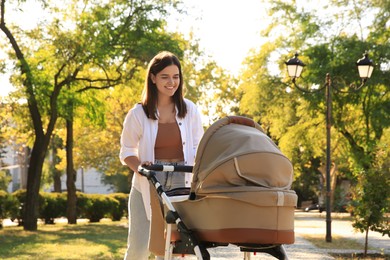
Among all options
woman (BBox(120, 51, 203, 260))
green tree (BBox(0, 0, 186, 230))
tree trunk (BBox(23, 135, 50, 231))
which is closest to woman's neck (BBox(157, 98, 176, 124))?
woman (BBox(120, 51, 203, 260))

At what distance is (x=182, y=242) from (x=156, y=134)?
1.02 metres

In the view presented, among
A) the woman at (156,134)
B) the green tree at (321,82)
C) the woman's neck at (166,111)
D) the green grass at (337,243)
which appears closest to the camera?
the woman at (156,134)

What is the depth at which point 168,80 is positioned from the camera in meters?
6.58

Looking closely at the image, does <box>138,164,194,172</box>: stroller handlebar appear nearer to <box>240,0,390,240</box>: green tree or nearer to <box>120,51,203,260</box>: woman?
<box>120,51,203,260</box>: woman

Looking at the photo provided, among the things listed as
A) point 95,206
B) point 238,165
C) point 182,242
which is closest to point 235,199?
point 238,165

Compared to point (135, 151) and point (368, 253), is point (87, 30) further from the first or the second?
point (135, 151)

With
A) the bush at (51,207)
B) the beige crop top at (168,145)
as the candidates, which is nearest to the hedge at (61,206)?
the bush at (51,207)

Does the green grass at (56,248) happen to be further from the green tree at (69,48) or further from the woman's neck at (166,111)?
the woman's neck at (166,111)

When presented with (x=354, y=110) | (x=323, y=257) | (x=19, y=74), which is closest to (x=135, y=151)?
(x=323, y=257)

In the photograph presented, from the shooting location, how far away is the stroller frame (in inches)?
224

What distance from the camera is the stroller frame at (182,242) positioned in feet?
18.6

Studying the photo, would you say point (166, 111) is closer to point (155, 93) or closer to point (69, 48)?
point (155, 93)

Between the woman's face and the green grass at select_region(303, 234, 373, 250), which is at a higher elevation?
the woman's face

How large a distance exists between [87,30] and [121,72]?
2.81 metres
